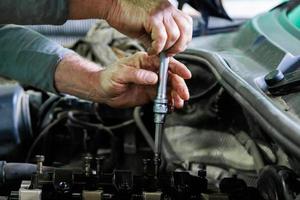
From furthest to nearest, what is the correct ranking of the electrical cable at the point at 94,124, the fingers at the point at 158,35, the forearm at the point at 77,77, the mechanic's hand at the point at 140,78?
the electrical cable at the point at 94,124, the forearm at the point at 77,77, the mechanic's hand at the point at 140,78, the fingers at the point at 158,35

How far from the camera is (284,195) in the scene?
80 cm

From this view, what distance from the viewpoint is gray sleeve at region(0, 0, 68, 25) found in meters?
0.91

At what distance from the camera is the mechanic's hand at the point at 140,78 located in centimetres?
101

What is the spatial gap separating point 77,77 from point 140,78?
0.88 feet

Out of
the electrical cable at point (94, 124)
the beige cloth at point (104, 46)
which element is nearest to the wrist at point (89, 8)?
the electrical cable at point (94, 124)

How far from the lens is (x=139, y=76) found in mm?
993

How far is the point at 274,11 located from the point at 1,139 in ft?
2.58

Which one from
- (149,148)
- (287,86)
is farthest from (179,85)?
(149,148)

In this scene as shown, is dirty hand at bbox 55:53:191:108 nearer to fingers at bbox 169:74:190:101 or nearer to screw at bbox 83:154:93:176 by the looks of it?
fingers at bbox 169:74:190:101

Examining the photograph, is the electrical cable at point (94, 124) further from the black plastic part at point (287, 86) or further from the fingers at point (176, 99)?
the black plastic part at point (287, 86)

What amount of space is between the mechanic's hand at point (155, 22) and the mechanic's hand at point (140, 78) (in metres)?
0.06

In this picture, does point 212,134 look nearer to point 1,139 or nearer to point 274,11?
point 274,11

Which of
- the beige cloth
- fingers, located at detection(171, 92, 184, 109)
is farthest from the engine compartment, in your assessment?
the beige cloth

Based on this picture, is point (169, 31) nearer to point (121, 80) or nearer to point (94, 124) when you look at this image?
point (121, 80)
